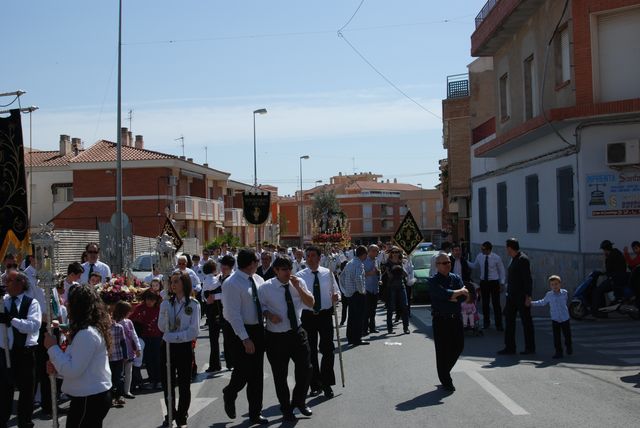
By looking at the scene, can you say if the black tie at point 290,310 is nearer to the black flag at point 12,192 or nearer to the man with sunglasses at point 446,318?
the man with sunglasses at point 446,318

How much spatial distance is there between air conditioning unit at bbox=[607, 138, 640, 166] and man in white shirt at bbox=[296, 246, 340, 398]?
937cm

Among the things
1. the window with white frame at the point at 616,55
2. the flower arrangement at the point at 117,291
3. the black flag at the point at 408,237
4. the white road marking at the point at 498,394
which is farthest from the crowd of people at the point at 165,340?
the window with white frame at the point at 616,55

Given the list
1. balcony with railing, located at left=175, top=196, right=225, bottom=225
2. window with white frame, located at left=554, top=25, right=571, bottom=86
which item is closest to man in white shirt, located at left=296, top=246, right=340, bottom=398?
window with white frame, located at left=554, top=25, right=571, bottom=86

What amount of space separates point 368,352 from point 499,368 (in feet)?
9.80

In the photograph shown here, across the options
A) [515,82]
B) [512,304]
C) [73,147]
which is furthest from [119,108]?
[73,147]

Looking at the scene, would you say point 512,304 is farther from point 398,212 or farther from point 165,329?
point 398,212

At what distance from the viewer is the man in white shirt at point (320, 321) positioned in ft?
34.5

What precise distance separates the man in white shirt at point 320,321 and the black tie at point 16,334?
3.50 m

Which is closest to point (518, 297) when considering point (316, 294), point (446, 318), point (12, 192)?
point (446, 318)

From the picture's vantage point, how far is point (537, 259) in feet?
73.6

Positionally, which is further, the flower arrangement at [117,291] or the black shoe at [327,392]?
the flower arrangement at [117,291]

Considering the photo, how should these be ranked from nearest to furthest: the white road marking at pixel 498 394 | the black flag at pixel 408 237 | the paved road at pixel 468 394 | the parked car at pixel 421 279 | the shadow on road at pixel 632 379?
the paved road at pixel 468 394 < the white road marking at pixel 498 394 < the shadow on road at pixel 632 379 < the black flag at pixel 408 237 < the parked car at pixel 421 279

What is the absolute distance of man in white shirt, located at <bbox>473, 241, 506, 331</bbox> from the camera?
17.2 metres

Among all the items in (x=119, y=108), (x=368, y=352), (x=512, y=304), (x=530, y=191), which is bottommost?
(x=368, y=352)
